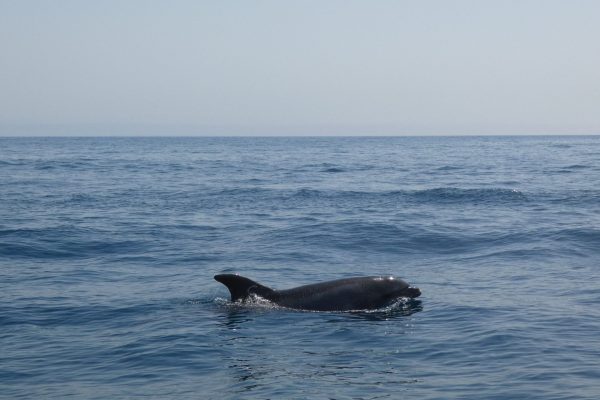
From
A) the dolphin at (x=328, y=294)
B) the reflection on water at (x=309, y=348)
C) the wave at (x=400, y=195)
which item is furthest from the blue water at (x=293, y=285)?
the dolphin at (x=328, y=294)

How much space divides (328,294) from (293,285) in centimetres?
264

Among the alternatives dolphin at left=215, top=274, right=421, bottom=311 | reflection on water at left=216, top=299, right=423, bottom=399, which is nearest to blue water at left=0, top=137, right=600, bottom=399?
reflection on water at left=216, top=299, right=423, bottom=399

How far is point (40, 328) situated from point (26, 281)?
4.55 m

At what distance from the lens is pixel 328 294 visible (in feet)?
48.9

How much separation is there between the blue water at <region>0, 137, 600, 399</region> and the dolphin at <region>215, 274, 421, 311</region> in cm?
40

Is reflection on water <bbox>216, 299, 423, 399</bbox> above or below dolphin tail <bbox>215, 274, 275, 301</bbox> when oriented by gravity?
below

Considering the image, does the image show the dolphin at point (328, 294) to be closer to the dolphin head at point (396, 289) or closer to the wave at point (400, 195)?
the dolphin head at point (396, 289)

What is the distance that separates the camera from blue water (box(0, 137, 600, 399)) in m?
10.8

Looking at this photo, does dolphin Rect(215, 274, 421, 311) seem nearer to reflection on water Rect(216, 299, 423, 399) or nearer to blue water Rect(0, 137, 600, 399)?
reflection on water Rect(216, 299, 423, 399)

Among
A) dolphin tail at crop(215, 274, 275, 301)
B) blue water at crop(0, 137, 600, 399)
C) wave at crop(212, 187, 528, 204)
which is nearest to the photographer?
blue water at crop(0, 137, 600, 399)

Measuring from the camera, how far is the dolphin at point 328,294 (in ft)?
48.4

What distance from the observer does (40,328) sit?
45.4 feet

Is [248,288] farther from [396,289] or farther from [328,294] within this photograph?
[396,289]

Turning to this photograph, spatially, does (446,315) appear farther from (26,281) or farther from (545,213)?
(545,213)
